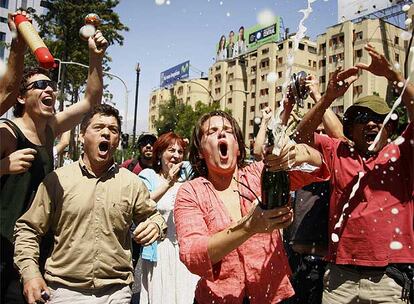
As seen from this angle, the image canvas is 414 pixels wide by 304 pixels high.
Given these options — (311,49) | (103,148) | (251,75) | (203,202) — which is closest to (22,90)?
(103,148)

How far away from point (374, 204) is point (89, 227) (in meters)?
1.76

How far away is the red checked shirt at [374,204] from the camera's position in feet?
9.07

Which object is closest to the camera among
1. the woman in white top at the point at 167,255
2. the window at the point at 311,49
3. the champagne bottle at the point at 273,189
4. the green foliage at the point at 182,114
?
the champagne bottle at the point at 273,189

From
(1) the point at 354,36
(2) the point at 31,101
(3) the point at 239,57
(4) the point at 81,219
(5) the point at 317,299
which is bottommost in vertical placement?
(5) the point at 317,299

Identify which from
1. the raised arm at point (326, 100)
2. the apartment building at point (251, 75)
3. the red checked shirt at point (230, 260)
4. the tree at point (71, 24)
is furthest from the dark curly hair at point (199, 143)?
the apartment building at point (251, 75)

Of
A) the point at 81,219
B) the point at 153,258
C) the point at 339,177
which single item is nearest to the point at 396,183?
the point at 339,177

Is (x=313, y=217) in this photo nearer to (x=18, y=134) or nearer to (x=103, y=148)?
(x=103, y=148)

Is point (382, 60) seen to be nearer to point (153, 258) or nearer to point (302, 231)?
point (302, 231)

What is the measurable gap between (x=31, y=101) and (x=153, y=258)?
224 centimetres

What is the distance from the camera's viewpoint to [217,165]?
2371mm

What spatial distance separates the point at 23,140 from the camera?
2766mm

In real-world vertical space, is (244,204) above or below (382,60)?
below

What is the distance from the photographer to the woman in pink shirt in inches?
74.1

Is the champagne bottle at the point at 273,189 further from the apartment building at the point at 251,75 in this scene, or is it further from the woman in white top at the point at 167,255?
the apartment building at the point at 251,75
